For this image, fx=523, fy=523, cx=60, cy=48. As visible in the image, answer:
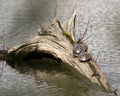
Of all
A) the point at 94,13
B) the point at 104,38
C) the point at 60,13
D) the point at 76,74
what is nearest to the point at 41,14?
the point at 60,13

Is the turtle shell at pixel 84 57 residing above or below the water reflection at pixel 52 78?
above

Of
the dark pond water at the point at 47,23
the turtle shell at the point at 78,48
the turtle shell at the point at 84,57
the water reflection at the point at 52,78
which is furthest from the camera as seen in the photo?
the turtle shell at the point at 78,48

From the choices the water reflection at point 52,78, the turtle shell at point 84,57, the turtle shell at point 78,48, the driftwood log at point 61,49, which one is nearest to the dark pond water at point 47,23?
the water reflection at point 52,78

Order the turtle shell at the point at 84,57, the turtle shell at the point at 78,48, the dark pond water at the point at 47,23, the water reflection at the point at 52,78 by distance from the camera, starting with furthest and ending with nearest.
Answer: the turtle shell at the point at 78,48 → the turtle shell at the point at 84,57 → the dark pond water at the point at 47,23 → the water reflection at the point at 52,78

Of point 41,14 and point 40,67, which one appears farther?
point 41,14

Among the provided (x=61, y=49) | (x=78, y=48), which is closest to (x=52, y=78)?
(x=61, y=49)

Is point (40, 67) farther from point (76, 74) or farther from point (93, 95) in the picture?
point (93, 95)

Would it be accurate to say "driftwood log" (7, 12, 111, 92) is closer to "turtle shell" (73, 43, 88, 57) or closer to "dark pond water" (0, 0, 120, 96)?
"turtle shell" (73, 43, 88, 57)

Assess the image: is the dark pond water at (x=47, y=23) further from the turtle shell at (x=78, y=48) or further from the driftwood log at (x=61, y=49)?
the turtle shell at (x=78, y=48)
